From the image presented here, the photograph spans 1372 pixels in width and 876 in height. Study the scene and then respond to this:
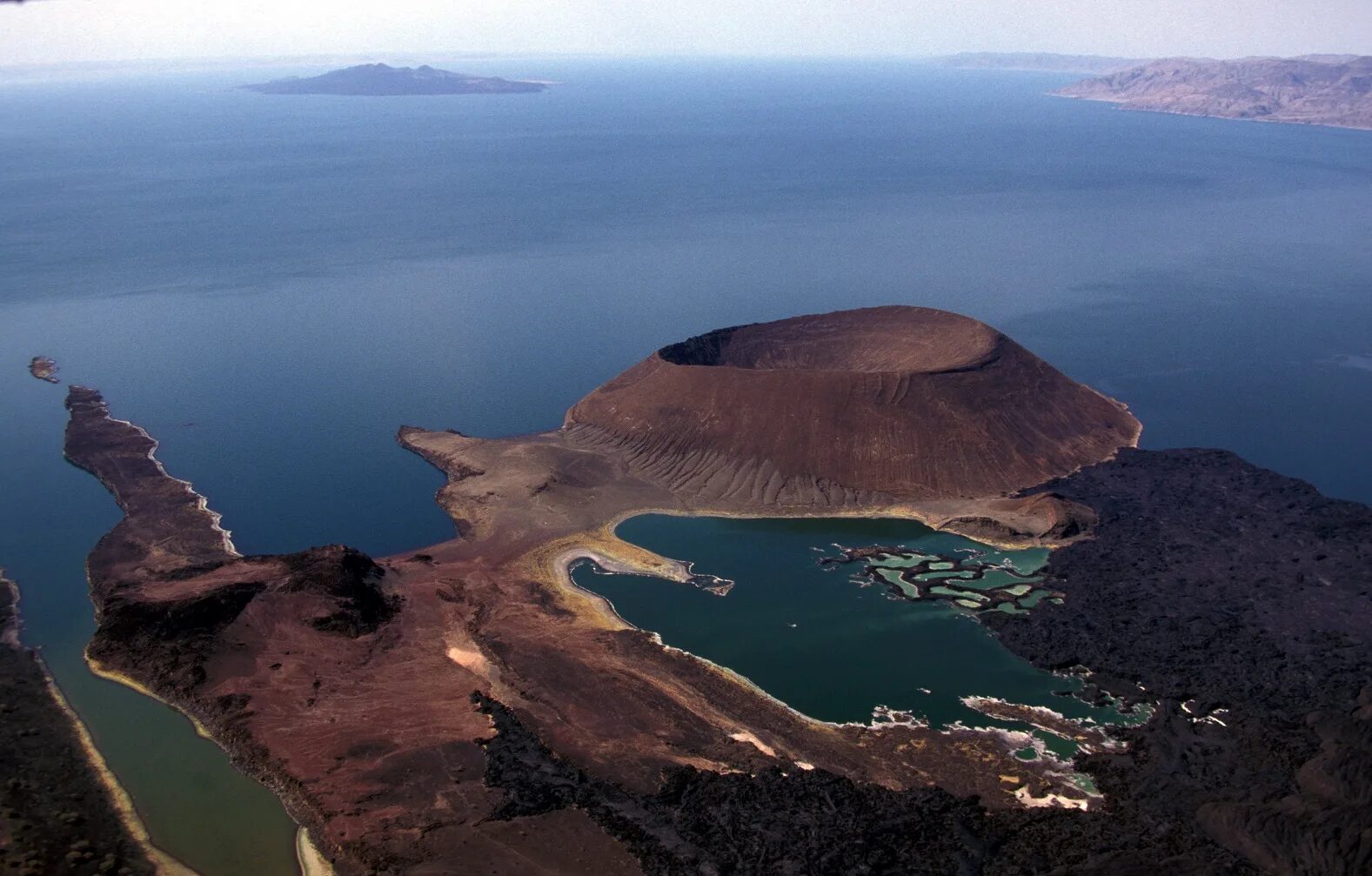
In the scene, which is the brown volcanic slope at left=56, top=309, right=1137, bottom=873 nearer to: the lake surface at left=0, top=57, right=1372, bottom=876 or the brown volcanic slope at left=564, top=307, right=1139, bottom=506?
the brown volcanic slope at left=564, top=307, right=1139, bottom=506

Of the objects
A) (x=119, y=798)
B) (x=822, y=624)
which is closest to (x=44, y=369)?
(x=119, y=798)

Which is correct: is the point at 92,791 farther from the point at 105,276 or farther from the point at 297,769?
the point at 105,276

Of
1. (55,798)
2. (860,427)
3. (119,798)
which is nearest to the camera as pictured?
(55,798)

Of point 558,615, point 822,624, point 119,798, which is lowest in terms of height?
point 119,798

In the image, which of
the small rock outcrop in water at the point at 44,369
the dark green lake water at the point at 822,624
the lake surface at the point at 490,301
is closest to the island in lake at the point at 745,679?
the dark green lake water at the point at 822,624

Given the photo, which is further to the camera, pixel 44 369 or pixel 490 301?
pixel 490 301

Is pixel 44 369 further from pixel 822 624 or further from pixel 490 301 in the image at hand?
pixel 822 624

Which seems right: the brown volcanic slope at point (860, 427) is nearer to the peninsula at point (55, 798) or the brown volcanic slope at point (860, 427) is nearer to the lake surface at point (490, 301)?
the lake surface at point (490, 301)

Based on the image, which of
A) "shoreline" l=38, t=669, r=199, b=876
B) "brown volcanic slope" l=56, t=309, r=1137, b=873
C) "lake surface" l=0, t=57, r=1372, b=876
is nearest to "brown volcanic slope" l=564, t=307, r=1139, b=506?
"brown volcanic slope" l=56, t=309, r=1137, b=873
